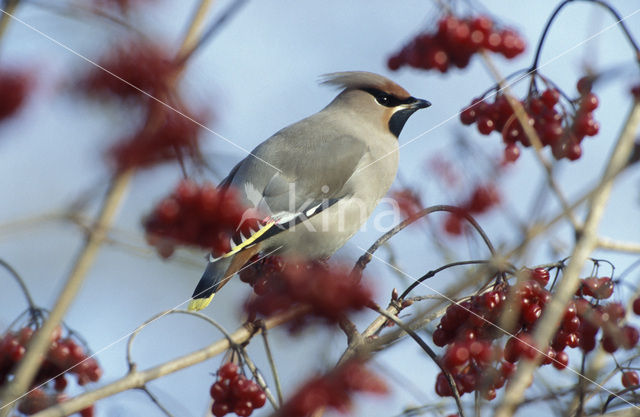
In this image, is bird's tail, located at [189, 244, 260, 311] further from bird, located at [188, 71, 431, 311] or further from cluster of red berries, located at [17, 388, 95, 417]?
cluster of red berries, located at [17, 388, 95, 417]

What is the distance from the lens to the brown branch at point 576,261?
33.1 inches

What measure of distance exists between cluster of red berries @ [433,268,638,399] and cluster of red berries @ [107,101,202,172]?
555mm

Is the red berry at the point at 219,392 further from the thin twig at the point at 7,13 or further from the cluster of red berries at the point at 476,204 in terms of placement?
the thin twig at the point at 7,13

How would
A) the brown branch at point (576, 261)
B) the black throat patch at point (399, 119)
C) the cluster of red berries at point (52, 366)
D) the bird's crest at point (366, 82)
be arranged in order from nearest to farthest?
the brown branch at point (576, 261), the cluster of red berries at point (52, 366), the bird's crest at point (366, 82), the black throat patch at point (399, 119)

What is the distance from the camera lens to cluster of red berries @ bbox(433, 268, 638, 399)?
1.21 m

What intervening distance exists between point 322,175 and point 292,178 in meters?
0.14

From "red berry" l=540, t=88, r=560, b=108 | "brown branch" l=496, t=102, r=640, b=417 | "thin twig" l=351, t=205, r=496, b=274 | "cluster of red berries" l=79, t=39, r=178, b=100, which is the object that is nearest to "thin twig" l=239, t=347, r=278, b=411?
"thin twig" l=351, t=205, r=496, b=274

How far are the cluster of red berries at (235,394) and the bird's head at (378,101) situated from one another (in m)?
1.11

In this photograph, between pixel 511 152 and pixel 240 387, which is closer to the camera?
pixel 240 387

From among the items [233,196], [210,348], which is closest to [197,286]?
[210,348]

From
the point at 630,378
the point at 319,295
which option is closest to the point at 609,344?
the point at 630,378

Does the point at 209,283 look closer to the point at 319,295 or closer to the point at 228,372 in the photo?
the point at 228,372

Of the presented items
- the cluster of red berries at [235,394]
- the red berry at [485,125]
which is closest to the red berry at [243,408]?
the cluster of red berries at [235,394]

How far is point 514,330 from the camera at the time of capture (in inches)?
49.7
